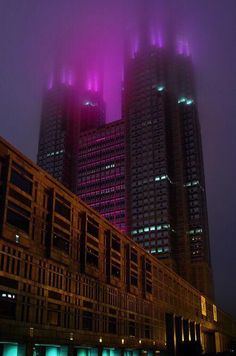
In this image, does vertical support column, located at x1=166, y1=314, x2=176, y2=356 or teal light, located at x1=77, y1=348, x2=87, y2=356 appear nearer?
teal light, located at x1=77, y1=348, x2=87, y2=356

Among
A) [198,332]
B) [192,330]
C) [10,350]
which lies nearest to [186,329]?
[192,330]

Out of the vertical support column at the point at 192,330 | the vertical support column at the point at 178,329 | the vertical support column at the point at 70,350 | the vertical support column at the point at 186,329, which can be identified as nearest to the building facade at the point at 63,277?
the vertical support column at the point at 70,350

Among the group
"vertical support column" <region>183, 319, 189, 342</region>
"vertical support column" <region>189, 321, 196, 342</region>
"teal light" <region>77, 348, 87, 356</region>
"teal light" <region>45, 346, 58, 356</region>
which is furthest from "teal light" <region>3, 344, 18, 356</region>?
"vertical support column" <region>189, 321, 196, 342</region>

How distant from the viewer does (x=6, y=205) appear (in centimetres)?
7544

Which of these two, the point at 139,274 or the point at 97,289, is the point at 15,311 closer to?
the point at 97,289

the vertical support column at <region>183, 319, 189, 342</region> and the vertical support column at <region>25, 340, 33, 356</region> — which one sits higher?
the vertical support column at <region>183, 319, 189, 342</region>

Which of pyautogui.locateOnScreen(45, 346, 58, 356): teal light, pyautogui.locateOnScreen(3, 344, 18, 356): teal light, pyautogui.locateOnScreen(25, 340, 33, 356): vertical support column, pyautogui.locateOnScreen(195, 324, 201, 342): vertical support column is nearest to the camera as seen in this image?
pyautogui.locateOnScreen(3, 344, 18, 356): teal light

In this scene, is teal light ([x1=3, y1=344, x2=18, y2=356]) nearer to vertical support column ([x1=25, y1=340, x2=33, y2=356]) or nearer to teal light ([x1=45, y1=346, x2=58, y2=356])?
vertical support column ([x1=25, y1=340, x2=33, y2=356])

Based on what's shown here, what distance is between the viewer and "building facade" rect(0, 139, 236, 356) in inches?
2990

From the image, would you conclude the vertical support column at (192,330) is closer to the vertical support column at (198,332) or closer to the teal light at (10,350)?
the vertical support column at (198,332)

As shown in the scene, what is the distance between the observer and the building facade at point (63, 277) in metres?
75.9

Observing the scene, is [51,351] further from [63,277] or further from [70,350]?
[63,277]

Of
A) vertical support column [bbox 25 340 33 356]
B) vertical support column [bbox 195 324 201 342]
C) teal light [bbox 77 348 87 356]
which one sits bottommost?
teal light [bbox 77 348 87 356]

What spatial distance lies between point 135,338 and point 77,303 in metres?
A: 34.5
